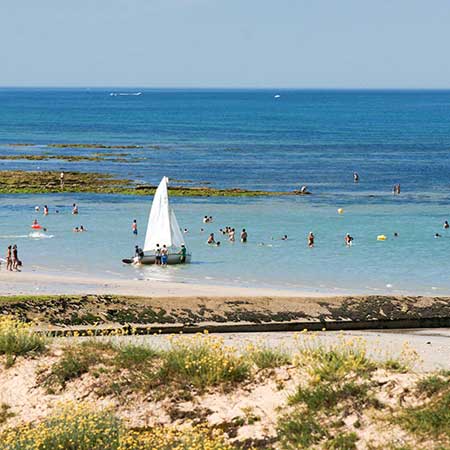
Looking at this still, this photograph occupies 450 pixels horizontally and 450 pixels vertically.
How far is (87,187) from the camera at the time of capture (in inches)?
3022

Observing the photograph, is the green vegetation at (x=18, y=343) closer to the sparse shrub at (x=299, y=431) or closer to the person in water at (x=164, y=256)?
the sparse shrub at (x=299, y=431)

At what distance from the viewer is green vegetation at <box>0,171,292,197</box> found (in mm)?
73812

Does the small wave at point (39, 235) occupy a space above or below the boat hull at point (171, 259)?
above

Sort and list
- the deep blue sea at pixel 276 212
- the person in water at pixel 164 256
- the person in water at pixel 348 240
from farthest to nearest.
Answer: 1. the person in water at pixel 348 240
2. the person in water at pixel 164 256
3. the deep blue sea at pixel 276 212

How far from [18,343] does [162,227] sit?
1232 inches

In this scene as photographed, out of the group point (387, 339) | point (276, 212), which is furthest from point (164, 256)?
point (387, 339)

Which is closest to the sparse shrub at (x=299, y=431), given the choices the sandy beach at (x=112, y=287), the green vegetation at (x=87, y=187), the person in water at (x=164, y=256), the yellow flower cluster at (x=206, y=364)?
the yellow flower cluster at (x=206, y=364)

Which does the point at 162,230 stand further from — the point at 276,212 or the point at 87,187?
the point at 87,187

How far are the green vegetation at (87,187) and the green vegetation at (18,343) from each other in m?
54.1

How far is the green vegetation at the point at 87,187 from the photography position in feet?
242

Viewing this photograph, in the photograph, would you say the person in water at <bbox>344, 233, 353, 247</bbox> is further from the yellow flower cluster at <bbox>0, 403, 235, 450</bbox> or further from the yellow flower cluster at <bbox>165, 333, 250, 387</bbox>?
the yellow flower cluster at <bbox>0, 403, 235, 450</bbox>

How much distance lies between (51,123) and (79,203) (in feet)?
338

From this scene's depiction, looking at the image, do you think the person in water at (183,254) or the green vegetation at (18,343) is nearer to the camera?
the green vegetation at (18,343)

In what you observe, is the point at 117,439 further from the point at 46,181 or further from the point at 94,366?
the point at 46,181
